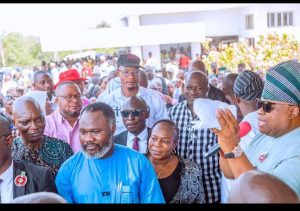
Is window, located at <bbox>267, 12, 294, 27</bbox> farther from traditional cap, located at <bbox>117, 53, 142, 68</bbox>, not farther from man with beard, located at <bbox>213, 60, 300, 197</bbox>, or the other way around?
man with beard, located at <bbox>213, 60, 300, 197</bbox>

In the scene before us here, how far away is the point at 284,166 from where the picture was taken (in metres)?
1.55

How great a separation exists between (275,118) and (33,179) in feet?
3.64

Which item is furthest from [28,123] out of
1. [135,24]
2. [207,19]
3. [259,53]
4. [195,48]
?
[259,53]

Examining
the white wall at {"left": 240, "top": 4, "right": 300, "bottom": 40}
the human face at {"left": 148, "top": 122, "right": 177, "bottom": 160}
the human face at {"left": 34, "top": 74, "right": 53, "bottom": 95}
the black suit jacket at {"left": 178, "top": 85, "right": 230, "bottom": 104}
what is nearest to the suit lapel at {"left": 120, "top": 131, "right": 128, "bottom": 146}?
the human face at {"left": 148, "top": 122, "right": 177, "bottom": 160}

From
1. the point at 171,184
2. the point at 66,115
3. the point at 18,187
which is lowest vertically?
the point at 171,184

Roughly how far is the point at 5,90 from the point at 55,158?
199 cm

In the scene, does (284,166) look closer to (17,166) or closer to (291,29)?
(17,166)

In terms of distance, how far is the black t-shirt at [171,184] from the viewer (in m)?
2.22

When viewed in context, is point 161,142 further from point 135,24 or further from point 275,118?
point 135,24

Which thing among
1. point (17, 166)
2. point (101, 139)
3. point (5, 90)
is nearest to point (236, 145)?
point (101, 139)

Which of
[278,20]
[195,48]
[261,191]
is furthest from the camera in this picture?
[278,20]

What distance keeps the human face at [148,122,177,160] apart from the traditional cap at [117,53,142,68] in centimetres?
89

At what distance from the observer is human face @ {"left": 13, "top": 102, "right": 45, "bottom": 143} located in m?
2.31

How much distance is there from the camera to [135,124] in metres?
2.62
